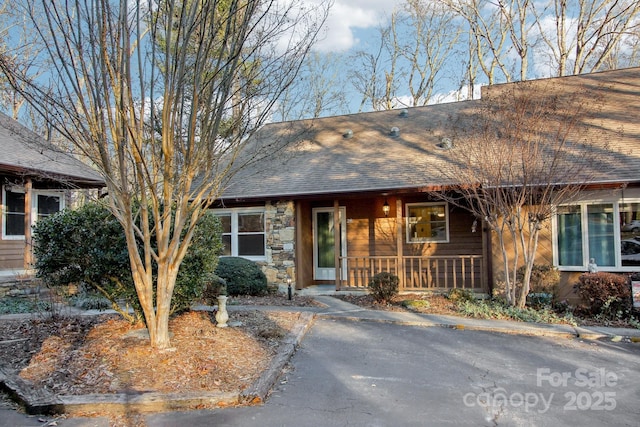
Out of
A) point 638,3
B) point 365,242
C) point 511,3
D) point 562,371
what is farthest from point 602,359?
point 511,3

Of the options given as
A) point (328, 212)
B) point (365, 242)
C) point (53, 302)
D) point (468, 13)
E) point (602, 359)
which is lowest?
point (602, 359)

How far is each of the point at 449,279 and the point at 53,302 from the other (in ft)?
28.0

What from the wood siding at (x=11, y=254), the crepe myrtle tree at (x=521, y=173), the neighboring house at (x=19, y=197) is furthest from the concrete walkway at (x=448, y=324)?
the wood siding at (x=11, y=254)

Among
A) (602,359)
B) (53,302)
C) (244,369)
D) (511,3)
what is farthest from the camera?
(511,3)

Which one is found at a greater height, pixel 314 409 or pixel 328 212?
pixel 328 212

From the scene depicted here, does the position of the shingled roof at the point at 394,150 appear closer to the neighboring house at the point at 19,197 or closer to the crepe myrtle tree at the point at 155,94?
the crepe myrtle tree at the point at 155,94

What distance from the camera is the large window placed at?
8.52 m

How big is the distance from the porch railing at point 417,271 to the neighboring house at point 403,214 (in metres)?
0.03

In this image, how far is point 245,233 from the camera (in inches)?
454

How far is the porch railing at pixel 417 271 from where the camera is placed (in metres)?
10.1

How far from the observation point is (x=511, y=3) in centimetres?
2019

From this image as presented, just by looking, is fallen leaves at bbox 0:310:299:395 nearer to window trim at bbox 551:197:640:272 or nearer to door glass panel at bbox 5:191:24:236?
window trim at bbox 551:197:640:272

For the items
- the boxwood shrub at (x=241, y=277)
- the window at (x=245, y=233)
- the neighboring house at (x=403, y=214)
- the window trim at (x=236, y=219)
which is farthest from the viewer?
the window at (x=245, y=233)

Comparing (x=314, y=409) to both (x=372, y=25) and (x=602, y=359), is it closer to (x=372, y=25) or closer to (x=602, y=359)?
(x=602, y=359)
